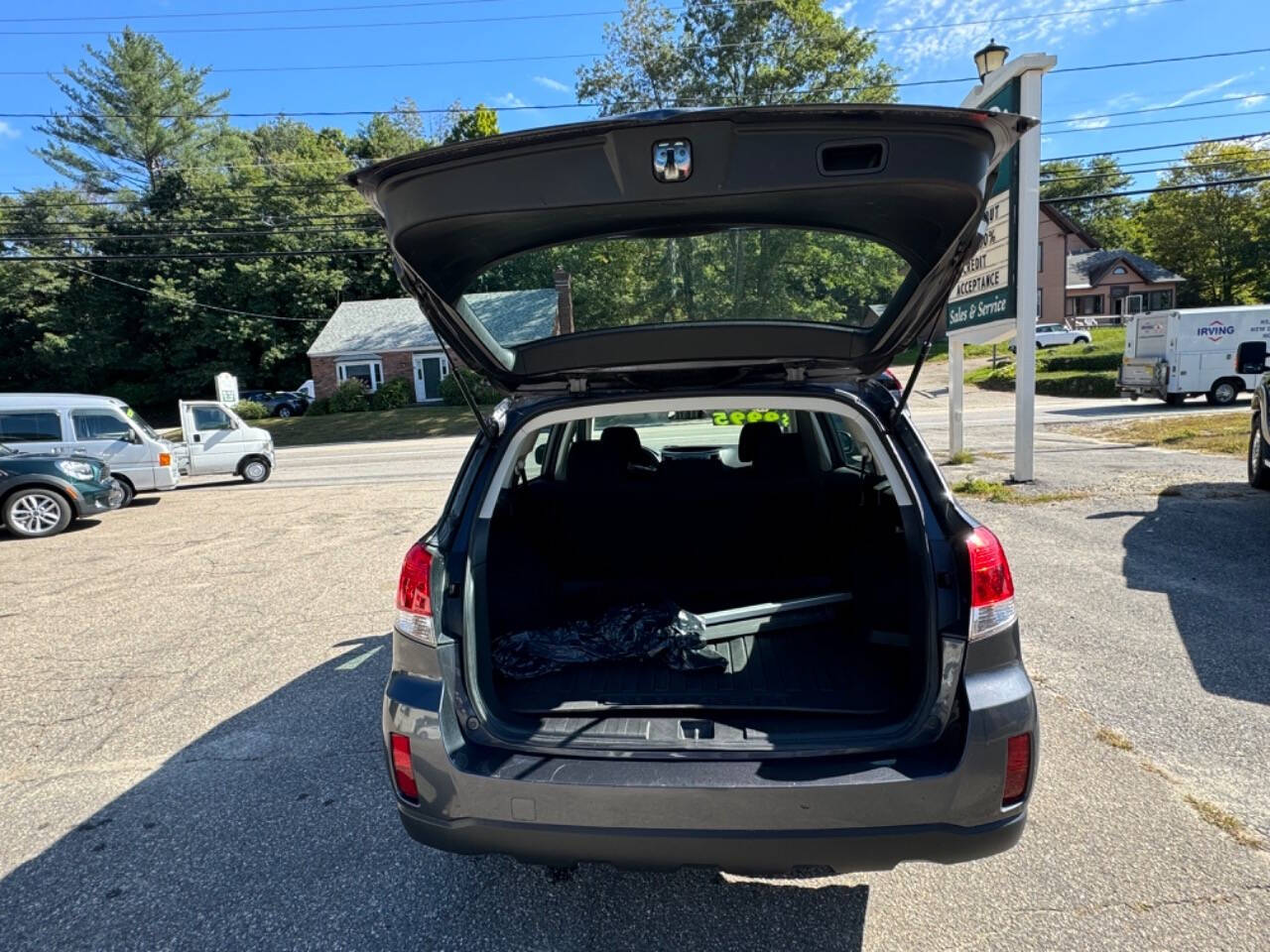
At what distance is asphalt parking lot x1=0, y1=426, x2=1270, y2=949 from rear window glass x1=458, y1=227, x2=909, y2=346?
6.18ft

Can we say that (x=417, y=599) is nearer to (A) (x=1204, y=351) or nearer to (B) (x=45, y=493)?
(B) (x=45, y=493)

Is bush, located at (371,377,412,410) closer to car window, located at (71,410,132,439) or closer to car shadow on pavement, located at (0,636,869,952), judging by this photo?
car window, located at (71,410,132,439)

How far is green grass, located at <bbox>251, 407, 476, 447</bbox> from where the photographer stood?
26.4 metres

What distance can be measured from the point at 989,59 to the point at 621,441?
8853 mm

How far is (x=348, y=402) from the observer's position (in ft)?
108

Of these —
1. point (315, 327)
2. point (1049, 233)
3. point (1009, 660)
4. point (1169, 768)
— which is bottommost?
point (1169, 768)

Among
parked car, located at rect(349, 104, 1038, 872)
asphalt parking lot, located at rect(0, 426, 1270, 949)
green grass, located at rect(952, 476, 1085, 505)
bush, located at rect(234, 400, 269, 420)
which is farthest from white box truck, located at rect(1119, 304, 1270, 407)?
bush, located at rect(234, 400, 269, 420)

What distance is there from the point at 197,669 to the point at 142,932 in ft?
8.34

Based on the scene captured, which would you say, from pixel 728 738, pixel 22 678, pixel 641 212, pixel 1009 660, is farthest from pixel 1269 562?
pixel 22 678

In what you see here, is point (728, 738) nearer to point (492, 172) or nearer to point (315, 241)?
point (492, 172)

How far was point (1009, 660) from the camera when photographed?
199cm

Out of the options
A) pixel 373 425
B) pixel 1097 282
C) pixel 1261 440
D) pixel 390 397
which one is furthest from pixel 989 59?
pixel 1097 282

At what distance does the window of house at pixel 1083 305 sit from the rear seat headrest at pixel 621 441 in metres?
Answer: 55.7

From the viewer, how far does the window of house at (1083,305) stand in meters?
49.8
